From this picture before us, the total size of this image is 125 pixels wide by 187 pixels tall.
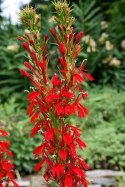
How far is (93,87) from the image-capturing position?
27.1ft

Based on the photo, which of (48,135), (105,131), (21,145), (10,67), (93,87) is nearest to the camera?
(48,135)

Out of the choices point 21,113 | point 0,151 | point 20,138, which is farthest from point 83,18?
point 0,151

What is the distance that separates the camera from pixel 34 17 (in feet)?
7.86

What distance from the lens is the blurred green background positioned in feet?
17.8

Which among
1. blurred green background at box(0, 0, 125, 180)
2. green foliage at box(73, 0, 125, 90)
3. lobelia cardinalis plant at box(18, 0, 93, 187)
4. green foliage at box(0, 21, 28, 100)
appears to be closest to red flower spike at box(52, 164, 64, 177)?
lobelia cardinalis plant at box(18, 0, 93, 187)

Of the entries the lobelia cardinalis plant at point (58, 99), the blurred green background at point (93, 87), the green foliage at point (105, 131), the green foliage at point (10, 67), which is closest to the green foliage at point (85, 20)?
the blurred green background at point (93, 87)

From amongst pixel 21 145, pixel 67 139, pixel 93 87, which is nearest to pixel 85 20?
pixel 93 87

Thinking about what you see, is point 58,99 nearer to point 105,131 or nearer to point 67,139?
point 67,139

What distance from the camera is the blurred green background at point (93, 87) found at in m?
5.43

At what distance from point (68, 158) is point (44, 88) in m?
0.36

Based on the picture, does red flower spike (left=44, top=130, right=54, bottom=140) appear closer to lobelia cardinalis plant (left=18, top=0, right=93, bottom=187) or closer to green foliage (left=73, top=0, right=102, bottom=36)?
lobelia cardinalis plant (left=18, top=0, right=93, bottom=187)

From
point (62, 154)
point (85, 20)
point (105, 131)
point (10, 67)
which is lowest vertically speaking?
point (105, 131)

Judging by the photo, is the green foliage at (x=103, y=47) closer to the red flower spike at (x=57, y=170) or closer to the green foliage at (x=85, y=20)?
the green foliage at (x=85, y=20)

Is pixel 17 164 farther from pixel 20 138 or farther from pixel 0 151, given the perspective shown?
pixel 0 151
